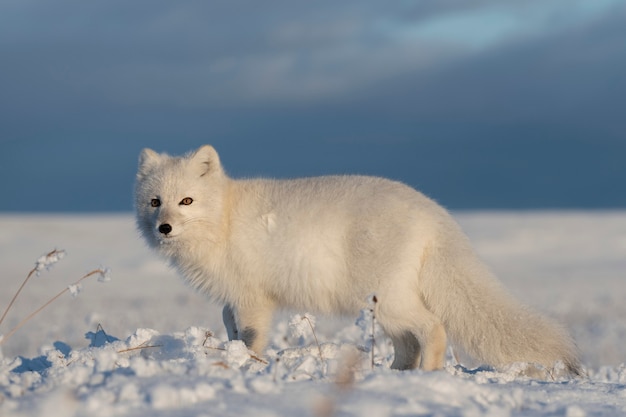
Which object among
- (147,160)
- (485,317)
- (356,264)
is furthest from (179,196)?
(485,317)

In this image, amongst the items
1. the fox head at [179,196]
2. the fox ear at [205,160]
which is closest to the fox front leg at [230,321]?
the fox head at [179,196]

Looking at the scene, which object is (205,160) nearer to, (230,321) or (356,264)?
(230,321)

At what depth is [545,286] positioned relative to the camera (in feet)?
43.8

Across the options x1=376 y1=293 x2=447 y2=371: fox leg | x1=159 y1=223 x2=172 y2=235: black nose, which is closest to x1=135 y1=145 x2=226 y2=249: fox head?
x1=159 y1=223 x2=172 y2=235: black nose

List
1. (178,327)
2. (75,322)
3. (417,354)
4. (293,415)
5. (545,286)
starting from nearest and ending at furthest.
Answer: (293,415)
(417,354)
(178,327)
(75,322)
(545,286)

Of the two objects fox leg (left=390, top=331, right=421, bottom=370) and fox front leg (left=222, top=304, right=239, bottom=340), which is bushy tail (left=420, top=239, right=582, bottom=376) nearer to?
fox leg (left=390, top=331, right=421, bottom=370)

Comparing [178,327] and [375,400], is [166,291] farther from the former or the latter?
[375,400]

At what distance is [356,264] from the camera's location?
399cm

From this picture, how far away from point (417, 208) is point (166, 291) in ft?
33.0

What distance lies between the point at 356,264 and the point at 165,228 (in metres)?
1.11

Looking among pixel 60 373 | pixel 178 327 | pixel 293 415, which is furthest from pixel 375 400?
pixel 178 327

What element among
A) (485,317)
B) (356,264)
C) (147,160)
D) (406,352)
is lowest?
(406,352)

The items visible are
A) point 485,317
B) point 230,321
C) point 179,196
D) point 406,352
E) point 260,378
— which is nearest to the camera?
point 260,378

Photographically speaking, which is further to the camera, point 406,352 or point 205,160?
point 205,160
